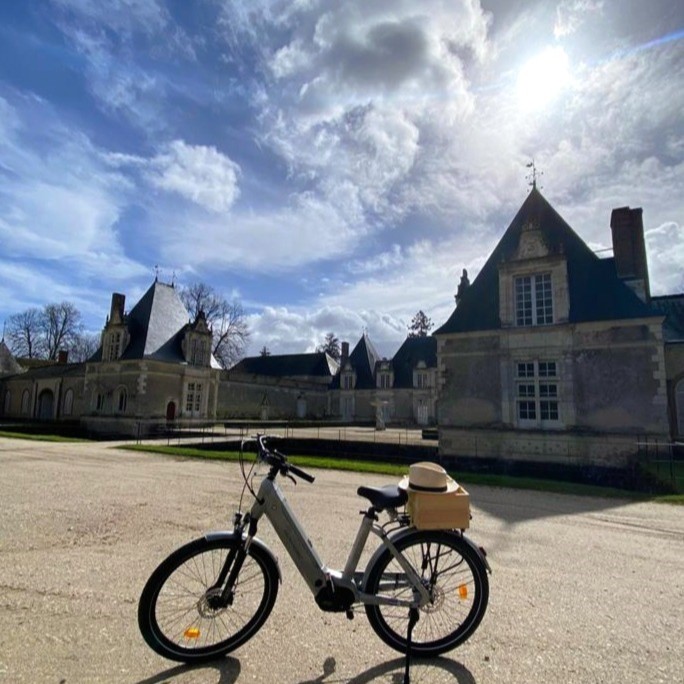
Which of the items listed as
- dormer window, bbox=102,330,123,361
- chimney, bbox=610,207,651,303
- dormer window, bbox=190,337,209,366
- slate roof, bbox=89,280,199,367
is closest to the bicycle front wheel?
chimney, bbox=610,207,651,303

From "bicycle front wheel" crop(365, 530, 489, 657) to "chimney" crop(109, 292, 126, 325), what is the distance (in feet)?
96.0

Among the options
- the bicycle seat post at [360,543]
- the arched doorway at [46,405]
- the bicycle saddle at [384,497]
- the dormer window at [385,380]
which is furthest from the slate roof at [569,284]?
the arched doorway at [46,405]

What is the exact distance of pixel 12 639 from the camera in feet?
9.62

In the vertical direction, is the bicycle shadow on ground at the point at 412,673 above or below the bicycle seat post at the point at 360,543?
below

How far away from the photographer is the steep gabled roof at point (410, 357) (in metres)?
43.9

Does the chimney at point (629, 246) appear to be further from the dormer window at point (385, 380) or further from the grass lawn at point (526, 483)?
the dormer window at point (385, 380)

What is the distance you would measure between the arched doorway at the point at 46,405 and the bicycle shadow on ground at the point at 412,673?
3792 cm

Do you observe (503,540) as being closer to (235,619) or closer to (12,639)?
(235,619)

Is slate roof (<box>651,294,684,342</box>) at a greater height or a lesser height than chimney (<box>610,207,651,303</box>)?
lesser

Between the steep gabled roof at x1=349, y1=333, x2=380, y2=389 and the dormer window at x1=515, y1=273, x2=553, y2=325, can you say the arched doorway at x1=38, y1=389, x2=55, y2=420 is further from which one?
the dormer window at x1=515, y1=273, x2=553, y2=325

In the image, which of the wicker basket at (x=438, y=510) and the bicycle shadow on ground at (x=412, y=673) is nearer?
the bicycle shadow on ground at (x=412, y=673)

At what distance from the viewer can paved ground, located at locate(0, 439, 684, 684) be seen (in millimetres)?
2717

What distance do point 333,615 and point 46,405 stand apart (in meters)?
38.5

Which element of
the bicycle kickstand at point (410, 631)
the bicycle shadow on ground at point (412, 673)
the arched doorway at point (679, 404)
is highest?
the arched doorway at point (679, 404)
